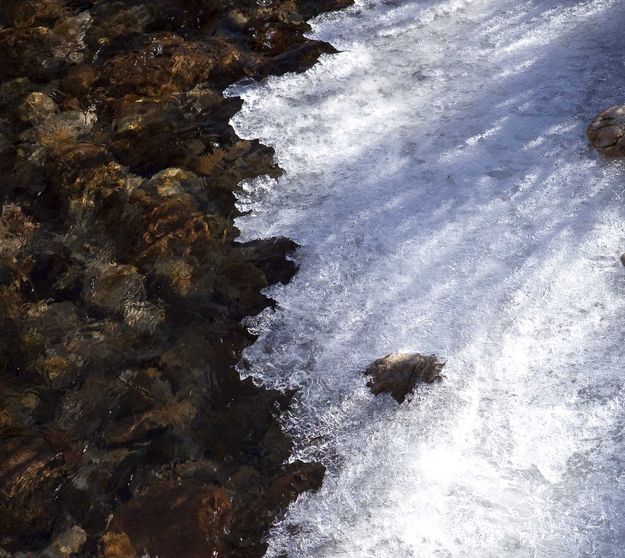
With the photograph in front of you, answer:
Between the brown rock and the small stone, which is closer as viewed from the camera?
the brown rock

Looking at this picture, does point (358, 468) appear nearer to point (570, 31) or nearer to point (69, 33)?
point (570, 31)

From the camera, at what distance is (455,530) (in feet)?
7.66

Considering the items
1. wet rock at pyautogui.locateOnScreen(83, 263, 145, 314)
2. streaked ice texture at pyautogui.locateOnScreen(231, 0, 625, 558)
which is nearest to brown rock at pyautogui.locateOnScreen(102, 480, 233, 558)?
streaked ice texture at pyautogui.locateOnScreen(231, 0, 625, 558)

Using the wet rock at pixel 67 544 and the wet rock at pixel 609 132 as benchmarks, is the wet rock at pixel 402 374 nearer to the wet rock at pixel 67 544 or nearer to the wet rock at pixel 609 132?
the wet rock at pixel 67 544

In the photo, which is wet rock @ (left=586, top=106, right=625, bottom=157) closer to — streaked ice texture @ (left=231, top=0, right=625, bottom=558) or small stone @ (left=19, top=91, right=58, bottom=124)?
streaked ice texture @ (left=231, top=0, right=625, bottom=558)

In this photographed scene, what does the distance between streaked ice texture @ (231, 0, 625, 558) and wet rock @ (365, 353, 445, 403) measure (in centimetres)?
4

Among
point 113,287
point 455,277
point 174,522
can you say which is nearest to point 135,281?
point 113,287

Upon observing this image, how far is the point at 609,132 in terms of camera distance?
3.41m

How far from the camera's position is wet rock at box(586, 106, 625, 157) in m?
A: 3.38

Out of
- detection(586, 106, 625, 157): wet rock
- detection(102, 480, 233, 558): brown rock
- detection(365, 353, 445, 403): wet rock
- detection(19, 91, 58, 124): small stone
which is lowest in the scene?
detection(102, 480, 233, 558): brown rock

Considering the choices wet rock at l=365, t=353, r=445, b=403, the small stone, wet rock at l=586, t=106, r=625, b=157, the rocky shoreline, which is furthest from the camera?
the small stone

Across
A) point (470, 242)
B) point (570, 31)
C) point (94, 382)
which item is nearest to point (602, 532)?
point (470, 242)

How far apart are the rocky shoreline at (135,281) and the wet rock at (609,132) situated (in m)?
1.57

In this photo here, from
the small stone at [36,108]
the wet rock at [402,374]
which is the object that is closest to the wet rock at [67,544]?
the wet rock at [402,374]
